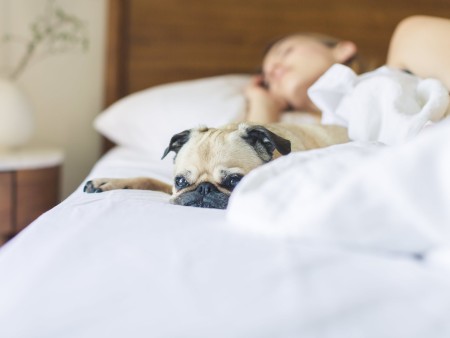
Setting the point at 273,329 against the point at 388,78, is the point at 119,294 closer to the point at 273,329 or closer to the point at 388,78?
the point at 273,329

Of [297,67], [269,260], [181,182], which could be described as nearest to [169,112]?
[297,67]

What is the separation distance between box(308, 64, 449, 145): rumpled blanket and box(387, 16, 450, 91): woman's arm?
0.35 ft

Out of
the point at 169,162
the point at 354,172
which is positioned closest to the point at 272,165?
the point at 354,172

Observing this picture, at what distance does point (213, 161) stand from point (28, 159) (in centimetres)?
114

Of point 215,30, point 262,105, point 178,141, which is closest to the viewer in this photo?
point 178,141

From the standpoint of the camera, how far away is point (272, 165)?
2.50 feet

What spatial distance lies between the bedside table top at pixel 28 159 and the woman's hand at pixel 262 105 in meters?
0.78

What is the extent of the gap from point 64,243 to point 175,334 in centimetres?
27

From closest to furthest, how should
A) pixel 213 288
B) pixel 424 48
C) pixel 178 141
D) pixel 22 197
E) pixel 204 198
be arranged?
pixel 213 288, pixel 204 198, pixel 178 141, pixel 424 48, pixel 22 197

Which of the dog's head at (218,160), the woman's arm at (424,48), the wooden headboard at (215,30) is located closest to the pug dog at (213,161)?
the dog's head at (218,160)

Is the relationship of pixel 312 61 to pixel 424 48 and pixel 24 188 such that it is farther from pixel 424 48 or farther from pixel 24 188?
pixel 24 188

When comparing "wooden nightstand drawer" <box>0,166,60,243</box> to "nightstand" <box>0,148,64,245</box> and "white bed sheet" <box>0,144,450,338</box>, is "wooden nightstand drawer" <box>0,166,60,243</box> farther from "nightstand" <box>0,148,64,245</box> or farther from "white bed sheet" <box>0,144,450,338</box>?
"white bed sheet" <box>0,144,450,338</box>

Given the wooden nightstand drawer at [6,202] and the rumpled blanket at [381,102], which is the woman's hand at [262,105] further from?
the wooden nightstand drawer at [6,202]

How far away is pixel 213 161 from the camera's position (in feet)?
3.90
